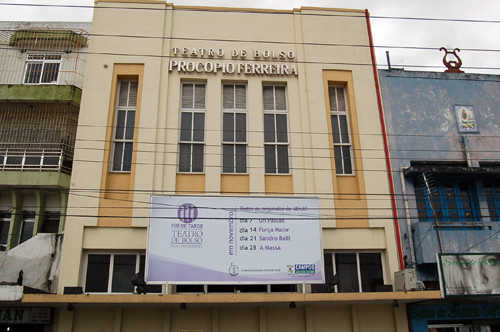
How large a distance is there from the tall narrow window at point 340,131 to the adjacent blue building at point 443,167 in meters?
1.50

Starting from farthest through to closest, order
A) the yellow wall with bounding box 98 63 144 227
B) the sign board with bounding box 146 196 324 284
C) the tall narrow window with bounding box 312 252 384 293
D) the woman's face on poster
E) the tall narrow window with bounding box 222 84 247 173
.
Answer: the tall narrow window with bounding box 222 84 247 173 < the tall narrow window with bounding box 312 252 384 293 < the yellow wall with bounding box 98 63 144 227 < the sign board with bounding box 146 196 324 284 < the woman's face on poster

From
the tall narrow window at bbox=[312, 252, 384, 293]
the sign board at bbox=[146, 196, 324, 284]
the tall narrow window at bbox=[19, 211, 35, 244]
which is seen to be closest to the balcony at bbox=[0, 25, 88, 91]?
the tall narrow window at bbox=[19, 211, 35, 244]

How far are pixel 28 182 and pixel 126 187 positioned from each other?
3.21 meters

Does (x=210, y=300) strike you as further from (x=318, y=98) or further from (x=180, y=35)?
(x=180, y=35)

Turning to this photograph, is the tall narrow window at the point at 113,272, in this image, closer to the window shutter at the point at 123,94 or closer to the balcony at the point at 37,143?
the balcony at the point at 37,143

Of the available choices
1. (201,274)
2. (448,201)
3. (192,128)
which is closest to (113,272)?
(201,274)

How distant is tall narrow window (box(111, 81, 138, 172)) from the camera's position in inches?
600

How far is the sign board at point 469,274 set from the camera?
40.4ft

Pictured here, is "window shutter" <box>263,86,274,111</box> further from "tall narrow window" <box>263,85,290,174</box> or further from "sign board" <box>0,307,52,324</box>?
"sign board" <box>0,307,52,324</box>

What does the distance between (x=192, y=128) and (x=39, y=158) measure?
5.52 metres

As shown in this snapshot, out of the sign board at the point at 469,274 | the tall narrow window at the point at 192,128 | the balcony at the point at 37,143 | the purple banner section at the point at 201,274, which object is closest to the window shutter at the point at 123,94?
the balcony at the point at 37,143

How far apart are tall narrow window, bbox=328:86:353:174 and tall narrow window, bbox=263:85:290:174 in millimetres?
1815

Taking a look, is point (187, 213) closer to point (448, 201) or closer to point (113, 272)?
point (113, 272)

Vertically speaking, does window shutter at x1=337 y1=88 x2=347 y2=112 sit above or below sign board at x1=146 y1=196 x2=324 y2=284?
above
